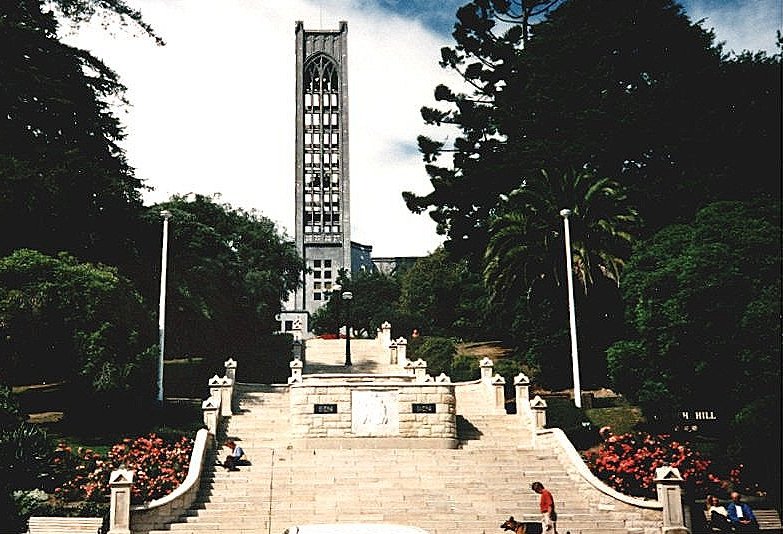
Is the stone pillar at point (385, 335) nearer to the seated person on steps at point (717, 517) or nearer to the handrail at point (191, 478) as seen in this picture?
the handrail at point (191, 478)

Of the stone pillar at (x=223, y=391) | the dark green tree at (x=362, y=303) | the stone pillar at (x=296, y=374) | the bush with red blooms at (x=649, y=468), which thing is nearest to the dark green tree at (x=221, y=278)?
the stone pillar at (x=296, y=374)

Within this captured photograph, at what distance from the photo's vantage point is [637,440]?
23.1 metres

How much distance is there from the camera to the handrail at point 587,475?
18.8m

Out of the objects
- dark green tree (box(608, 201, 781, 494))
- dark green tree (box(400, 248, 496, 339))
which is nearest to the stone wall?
dark green tree (box(608, 201, 781, 494))

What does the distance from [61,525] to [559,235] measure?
75.5 ft

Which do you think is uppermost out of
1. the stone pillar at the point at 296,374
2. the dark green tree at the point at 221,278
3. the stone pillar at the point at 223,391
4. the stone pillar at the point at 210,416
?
the dark green tree at the point at 221,278

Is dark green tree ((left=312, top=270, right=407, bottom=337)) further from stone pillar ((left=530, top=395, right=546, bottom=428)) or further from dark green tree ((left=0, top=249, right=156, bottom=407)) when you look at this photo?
dark green tree ((left=0, top=249, right=156, bottom=407))

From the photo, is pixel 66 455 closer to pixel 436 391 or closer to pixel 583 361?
pixel 436 391

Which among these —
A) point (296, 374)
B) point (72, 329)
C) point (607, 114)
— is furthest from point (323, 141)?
point (72, 329)

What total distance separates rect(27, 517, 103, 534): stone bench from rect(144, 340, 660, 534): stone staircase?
4.81 ft

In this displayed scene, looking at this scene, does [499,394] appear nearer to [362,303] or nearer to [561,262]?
[561,262]

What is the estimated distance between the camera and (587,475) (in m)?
20.7

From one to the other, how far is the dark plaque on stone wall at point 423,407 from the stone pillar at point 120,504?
9.53 m

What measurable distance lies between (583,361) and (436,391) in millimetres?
12078
